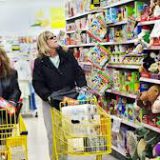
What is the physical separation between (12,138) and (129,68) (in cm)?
231

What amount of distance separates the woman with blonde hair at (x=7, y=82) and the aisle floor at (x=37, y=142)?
6.83ft

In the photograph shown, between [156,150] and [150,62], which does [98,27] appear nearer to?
[150,62]

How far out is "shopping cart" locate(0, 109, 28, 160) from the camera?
316cm

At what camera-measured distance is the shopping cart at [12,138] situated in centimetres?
316

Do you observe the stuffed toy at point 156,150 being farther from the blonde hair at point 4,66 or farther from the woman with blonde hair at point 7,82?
the blonde hair at point 4,66

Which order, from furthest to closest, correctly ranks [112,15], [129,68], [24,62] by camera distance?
[24,62] < [112,15] < [129,68]

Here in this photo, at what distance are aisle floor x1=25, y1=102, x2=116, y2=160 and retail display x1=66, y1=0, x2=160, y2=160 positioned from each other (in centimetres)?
86

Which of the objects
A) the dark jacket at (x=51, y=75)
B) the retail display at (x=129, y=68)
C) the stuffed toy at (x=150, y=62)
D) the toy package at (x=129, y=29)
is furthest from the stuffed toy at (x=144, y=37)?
the dark jacket at (x=51, y=75)

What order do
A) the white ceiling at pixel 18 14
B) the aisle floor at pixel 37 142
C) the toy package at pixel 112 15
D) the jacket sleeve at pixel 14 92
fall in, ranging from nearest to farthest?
the jacket sleeve at pixel 14 92 < the toy package at pixel 112 15 < the aisle floor at pixel 37 142 < the white ceiling at pixel 18 14

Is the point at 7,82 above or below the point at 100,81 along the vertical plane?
above

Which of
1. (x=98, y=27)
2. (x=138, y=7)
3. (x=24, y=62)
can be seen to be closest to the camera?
(x=138, y=7)

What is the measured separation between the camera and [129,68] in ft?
16.6

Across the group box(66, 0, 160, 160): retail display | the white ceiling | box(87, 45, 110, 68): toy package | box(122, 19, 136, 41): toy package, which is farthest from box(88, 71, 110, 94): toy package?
the white ceiling

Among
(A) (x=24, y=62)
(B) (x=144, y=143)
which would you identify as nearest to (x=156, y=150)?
(B) (x=144, y=143)
